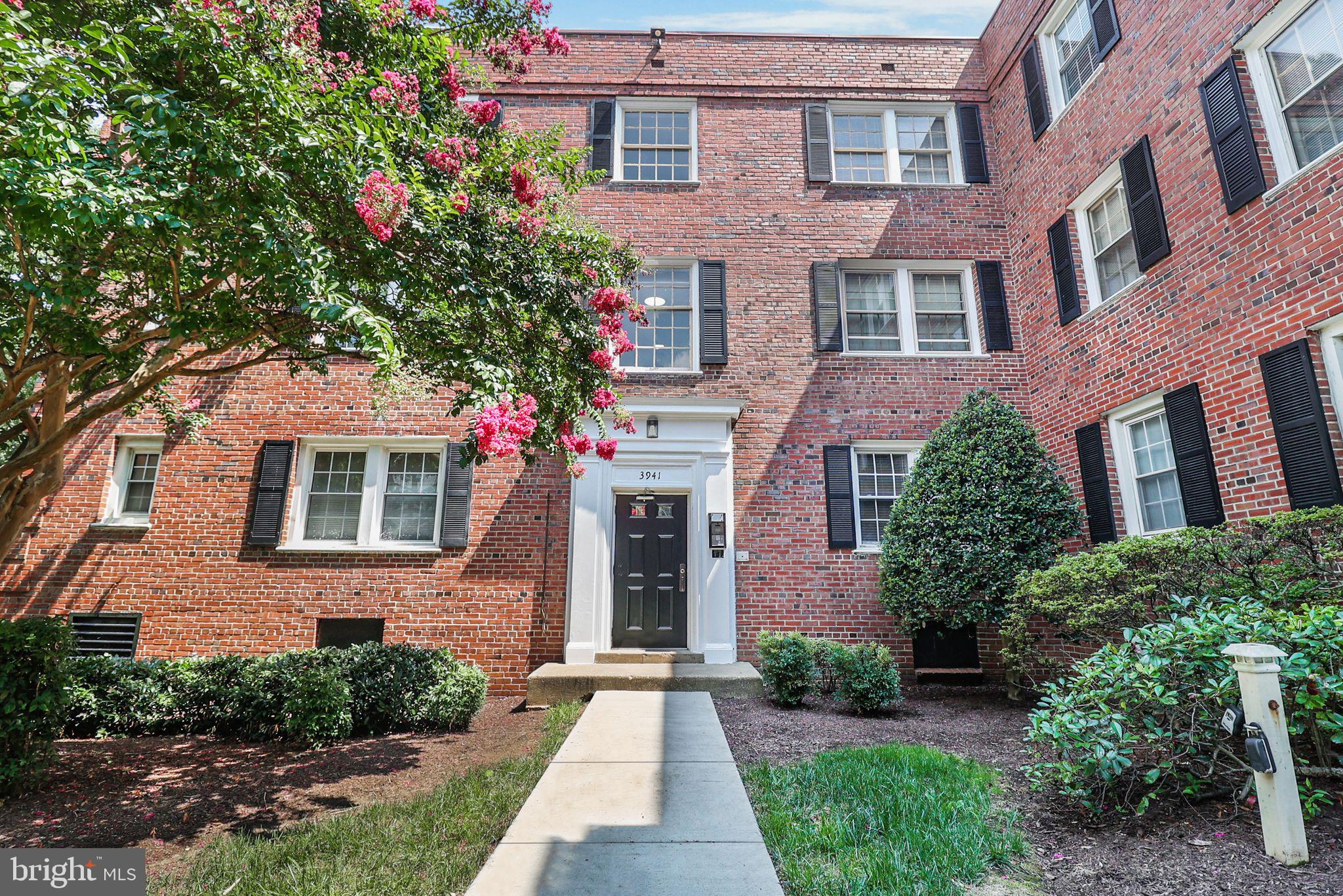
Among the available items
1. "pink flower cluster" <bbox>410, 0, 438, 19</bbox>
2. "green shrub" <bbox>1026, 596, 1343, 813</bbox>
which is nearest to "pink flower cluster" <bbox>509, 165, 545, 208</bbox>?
"pink flower cluster" <bbox>410, 0, 438, 19</bbox>

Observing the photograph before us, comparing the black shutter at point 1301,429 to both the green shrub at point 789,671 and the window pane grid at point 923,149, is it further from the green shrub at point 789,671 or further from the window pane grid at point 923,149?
the window pane grid at point 923,149

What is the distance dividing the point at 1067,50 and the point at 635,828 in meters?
10.5

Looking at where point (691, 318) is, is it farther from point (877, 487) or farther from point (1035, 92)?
point (1035, 92)

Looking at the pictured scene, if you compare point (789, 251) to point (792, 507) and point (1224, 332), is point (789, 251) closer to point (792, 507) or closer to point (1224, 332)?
point (792, 507)

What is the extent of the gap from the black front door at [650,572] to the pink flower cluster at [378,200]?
5.22m

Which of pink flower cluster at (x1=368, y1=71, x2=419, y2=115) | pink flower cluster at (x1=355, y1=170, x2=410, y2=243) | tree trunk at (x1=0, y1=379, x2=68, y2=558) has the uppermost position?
pink flower cluster at (x1=368, y1=71, x2=419, y2=115)

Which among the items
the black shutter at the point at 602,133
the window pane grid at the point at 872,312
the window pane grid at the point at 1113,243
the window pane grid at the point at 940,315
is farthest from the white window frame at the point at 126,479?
the window pane grid at the point at 1113,243

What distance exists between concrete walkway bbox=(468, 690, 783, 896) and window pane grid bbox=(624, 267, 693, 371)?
564cm

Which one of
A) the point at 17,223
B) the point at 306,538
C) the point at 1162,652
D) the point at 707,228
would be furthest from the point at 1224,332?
the point at 306,538

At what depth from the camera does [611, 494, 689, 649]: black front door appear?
8141mm

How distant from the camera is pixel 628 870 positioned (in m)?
2.48

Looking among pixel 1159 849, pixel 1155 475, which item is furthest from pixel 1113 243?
pixel 1159 849

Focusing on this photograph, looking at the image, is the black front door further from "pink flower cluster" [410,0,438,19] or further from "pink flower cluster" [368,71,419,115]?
"pink flower cluster" [410,0,438,19]

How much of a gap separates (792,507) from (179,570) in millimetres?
7974
